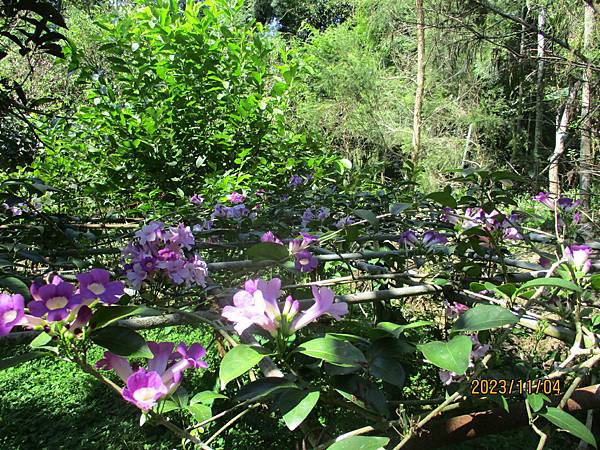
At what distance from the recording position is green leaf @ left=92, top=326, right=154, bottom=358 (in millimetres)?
492

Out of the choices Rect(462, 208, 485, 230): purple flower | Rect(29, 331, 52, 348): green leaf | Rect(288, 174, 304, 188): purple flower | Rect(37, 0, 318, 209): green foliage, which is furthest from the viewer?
Rect(288, 174, 304, 188): purple flower

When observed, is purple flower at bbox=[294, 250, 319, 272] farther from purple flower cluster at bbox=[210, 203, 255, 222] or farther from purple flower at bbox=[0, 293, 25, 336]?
purple flower cluster at bbox=[210, 203, 255, 222]

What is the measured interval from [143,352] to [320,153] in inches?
81.6

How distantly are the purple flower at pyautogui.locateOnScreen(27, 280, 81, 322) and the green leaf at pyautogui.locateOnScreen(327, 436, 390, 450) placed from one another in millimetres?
302

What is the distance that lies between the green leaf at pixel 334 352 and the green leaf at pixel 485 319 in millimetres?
150

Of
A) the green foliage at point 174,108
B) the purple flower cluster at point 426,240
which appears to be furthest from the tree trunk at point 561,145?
the green foliage at point 174,108

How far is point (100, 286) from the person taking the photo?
21.2 inches

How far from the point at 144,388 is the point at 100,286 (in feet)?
0.42

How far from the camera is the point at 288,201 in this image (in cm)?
199

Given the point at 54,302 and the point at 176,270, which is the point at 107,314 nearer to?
the point at 54,302

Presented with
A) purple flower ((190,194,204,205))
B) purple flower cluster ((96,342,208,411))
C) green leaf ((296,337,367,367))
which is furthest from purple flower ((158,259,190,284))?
purple flower ((190,194,204,205))

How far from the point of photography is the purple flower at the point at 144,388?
0.48 m

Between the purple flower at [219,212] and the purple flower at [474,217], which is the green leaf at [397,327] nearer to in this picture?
the purple flower at [474,217]
